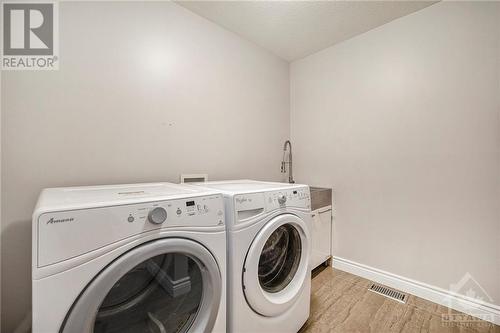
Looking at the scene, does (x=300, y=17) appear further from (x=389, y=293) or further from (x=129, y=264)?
(x=389, y=293)

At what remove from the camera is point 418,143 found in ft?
5.79

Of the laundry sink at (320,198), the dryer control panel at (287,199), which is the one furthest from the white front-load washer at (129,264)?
the laundry sink at (320,198)

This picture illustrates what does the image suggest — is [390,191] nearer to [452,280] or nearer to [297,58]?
[452,280]

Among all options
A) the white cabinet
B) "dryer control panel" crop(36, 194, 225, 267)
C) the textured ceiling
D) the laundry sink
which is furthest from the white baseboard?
the textured ceiling

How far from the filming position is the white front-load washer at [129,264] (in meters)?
0.61

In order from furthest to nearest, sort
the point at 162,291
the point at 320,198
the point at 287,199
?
the point at 320,198 < the point at 287,199 < the point at 162,291

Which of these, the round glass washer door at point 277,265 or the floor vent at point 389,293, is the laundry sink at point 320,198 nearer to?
the round glass washer door at point 277,265

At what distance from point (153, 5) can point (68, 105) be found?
92 cm

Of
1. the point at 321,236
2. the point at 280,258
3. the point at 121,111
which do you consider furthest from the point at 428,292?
the point at 121,111

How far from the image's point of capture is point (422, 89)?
68.7 inches

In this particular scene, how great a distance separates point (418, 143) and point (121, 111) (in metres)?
2.21

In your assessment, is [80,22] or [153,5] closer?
[80,22]

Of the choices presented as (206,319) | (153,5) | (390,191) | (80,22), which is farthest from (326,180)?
(80,22)

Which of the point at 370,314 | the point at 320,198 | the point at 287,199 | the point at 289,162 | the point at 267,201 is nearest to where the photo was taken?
the point at 267,201
